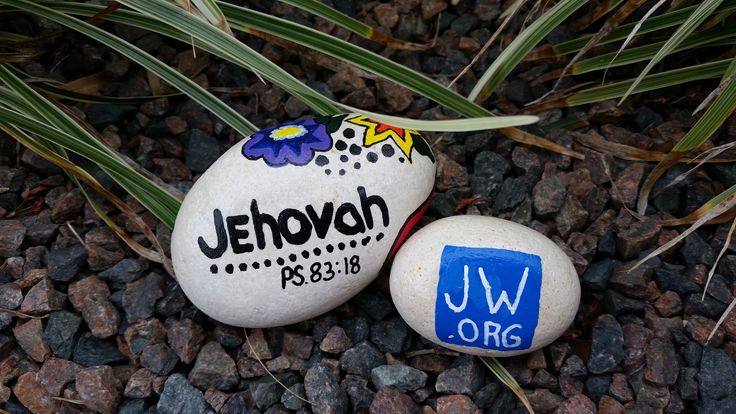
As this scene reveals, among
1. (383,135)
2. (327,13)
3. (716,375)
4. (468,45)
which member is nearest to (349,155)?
(383,135)

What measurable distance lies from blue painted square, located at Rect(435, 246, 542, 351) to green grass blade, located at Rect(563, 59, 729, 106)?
0.44 meters

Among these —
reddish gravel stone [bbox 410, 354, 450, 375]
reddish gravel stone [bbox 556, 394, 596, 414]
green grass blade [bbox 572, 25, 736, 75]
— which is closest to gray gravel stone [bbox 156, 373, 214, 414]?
reddish gravel stone [bbox 410, 354, 450, 375]

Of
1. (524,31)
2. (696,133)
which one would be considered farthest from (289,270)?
(696,133)

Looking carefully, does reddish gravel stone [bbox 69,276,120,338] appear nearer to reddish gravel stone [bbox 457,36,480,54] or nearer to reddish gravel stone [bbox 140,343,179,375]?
reddish gravel stone [bbox 140,343,179,375]

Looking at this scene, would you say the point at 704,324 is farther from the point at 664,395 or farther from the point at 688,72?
the point at 688,72

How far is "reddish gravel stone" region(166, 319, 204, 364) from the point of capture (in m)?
1.24

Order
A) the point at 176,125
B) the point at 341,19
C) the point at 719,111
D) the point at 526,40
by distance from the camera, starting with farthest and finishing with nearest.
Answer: the point at 176,125 → the point at 341,19 → the point at 526,40 → the point at 719,111

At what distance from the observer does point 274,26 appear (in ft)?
4.58

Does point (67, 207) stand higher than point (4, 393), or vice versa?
point (67, 207)

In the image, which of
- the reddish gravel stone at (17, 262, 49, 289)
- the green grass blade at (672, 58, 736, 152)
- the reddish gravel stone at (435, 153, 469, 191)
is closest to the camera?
the green grass blade at (672, 58, 736, 152)

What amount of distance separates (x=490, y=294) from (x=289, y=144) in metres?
0.40

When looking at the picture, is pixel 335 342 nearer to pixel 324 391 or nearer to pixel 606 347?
pixel 324 391

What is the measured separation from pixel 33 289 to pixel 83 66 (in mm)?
511

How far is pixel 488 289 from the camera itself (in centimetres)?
113
